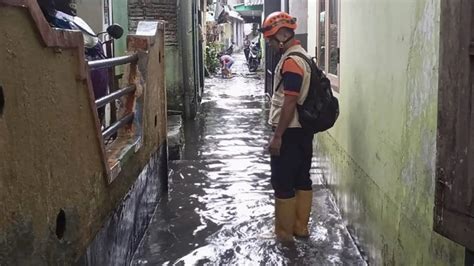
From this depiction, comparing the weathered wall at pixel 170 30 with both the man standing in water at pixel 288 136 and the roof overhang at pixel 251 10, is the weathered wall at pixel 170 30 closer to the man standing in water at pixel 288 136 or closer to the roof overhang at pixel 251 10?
the man standing in water at pixel 288 136

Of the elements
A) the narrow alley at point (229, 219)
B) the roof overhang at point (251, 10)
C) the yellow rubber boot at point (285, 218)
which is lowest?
the narrow alley at point (229, 219)

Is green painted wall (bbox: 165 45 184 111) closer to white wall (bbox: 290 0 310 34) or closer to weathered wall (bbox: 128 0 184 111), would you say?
weathered wall (bbox: 128 0 184 111)

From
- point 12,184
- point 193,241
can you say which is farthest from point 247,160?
point 12,184

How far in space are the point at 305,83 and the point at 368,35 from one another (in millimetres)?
621

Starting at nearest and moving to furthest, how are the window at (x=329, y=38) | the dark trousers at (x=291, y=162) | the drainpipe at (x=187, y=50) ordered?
the dark trousers at (x=291, y=162) < the window at (x=329, y=38) < the drainpipe at (x=187, y=50)

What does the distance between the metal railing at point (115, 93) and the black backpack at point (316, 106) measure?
4.22ft

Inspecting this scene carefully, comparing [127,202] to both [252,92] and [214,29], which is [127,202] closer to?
[252,92]

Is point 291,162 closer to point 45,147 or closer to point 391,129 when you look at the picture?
point 391,129

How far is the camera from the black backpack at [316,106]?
4.85m

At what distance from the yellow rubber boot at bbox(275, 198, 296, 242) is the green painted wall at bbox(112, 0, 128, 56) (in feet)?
15.4

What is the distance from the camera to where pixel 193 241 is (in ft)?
17.4

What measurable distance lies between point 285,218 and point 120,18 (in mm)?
6475

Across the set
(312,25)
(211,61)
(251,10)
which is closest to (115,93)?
(312,25)

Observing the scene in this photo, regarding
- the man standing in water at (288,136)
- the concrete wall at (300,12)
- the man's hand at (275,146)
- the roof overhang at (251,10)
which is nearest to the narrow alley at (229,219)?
the man standing in water at (288,136)
